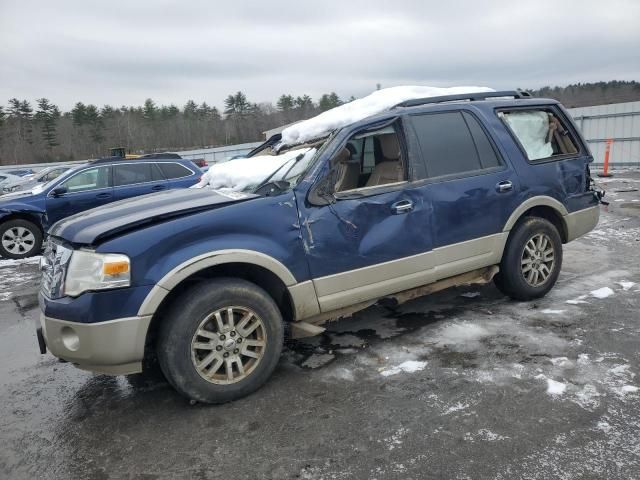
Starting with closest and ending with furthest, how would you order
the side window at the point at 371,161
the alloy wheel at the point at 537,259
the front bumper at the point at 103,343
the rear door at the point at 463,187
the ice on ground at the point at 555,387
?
the front bumper at the point at 103,343, the ice on ground at the point at 555,387, the side window at the point at 371,161, the rear door at the point at 463,187, the alloy wheel at the point at 537,259

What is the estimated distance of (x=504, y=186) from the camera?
4254mm

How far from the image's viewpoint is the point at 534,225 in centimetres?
449

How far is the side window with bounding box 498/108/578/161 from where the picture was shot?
4.60 meters

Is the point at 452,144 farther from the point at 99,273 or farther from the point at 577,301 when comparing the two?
the point at 99,273

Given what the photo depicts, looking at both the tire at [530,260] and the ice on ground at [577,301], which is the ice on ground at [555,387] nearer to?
the tire at [530,260]

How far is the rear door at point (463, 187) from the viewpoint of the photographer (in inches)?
156

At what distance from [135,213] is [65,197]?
655 cm

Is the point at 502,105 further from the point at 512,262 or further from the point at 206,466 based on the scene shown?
the point at 206,466

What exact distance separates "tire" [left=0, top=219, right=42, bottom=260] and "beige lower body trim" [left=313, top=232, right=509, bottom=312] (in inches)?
296

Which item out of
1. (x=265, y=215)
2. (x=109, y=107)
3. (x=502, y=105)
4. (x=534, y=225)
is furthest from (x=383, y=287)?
(x=109, y=107)

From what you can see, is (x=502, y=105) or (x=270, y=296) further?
(x=502, y=105)

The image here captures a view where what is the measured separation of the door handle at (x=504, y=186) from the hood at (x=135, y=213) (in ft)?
7.21

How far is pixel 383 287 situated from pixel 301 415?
47.0 inches

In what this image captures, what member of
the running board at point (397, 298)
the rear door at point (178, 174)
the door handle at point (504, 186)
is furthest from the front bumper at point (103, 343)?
the rear door at point (178, 174)
